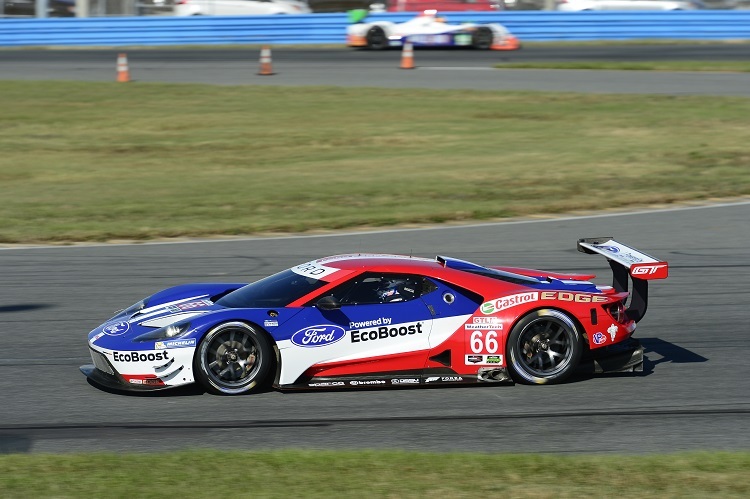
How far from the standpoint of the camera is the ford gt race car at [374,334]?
25.5ft

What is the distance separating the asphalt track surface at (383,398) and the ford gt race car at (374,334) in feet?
0.55

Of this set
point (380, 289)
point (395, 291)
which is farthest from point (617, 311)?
point (380, 289)

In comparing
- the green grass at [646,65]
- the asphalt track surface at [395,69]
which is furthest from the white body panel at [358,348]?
the green grass at [646,65]

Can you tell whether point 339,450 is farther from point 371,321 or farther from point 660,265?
point 660,265

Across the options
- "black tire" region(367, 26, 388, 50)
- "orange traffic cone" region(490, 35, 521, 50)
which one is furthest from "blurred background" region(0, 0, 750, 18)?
"black tire" region(367, 26, 388, 50)

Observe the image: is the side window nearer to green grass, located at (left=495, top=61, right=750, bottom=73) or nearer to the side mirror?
the side mirror

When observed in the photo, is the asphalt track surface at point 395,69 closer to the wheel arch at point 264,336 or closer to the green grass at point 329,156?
the green grass at point 329,156

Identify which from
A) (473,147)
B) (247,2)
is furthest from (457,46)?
(473,147)

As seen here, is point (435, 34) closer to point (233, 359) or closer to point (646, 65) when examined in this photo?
point (646, 65)

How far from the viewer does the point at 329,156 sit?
20.2m

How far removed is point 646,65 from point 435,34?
7423 millimetres

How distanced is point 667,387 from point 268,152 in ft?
45.0

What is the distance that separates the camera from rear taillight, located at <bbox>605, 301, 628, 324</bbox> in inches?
323

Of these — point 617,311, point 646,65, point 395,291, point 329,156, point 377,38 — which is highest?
point 377,38
